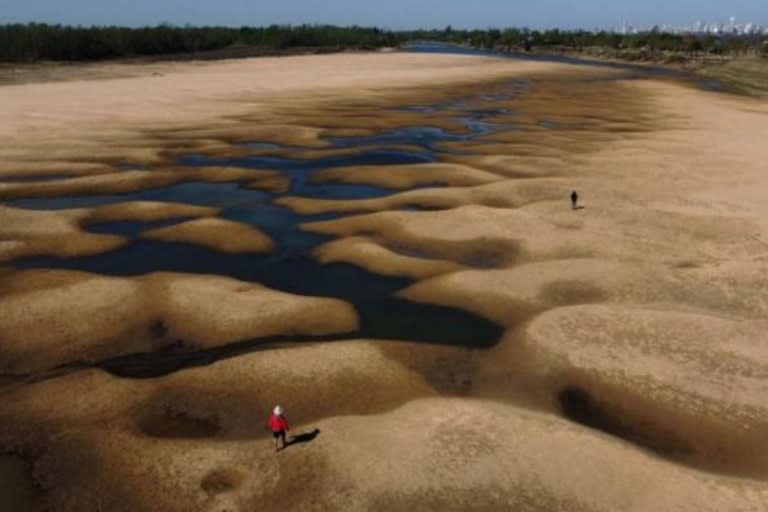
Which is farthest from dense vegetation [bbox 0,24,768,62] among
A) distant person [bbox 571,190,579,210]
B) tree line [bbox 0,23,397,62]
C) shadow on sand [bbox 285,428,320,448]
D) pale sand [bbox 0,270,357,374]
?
shadow on sand [bbox 285,428,320,448]

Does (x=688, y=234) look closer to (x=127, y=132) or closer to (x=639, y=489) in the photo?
(x=639, y=489)

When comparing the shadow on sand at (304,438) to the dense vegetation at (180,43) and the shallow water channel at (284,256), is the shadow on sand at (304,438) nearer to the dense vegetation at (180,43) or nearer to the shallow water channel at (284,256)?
the shallow water channel at (284,256)

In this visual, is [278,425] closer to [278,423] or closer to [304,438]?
[278,423]

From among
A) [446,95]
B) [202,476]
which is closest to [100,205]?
[202,476]

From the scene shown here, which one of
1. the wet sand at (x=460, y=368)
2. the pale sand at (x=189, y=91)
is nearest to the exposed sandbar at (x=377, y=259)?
the wet sand at (x=460, y=368)

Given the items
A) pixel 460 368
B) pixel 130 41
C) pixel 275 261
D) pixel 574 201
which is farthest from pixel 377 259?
pixel 130 41

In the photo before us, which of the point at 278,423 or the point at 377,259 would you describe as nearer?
the point at 278,423

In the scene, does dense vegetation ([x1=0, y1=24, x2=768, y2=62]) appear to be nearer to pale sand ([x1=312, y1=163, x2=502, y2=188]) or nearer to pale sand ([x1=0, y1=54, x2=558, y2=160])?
pale sand ([x1=0, y1=54, x2=558, y2=160])

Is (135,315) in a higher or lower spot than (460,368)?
higher
